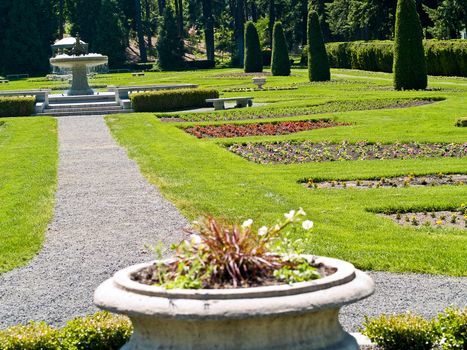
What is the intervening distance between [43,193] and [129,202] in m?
1.79

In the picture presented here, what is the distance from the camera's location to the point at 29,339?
581 cm

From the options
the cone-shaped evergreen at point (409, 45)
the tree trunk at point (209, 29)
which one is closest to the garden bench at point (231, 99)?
the cone-shaped evergreen at point (409, 45)

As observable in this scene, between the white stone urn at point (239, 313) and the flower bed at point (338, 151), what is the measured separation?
12.8 metres

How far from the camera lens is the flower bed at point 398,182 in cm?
1414

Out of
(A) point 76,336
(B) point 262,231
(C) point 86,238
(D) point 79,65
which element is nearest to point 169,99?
(D) point 79,65

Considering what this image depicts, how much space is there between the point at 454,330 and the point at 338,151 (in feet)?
43.2

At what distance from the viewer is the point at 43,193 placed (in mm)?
13945

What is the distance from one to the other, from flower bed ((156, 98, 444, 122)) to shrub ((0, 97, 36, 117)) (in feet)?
15.9

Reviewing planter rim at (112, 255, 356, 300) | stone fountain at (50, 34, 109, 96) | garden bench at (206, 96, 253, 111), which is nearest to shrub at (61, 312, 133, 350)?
planter rim at (112, 255, 356, 300)

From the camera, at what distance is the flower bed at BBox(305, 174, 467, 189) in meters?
14.1

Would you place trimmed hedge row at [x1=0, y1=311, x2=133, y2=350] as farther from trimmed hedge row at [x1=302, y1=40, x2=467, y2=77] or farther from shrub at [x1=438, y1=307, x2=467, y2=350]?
trimmed hedge row at [x1=302, y1=40, x2=467, y2=77]

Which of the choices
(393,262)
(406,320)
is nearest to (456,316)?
(406,320)

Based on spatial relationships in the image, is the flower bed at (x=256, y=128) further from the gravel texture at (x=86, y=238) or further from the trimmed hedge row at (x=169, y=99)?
the trimmed hedge row at (x=169, y=99)

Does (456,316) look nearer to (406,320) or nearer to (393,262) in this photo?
(406,320)
